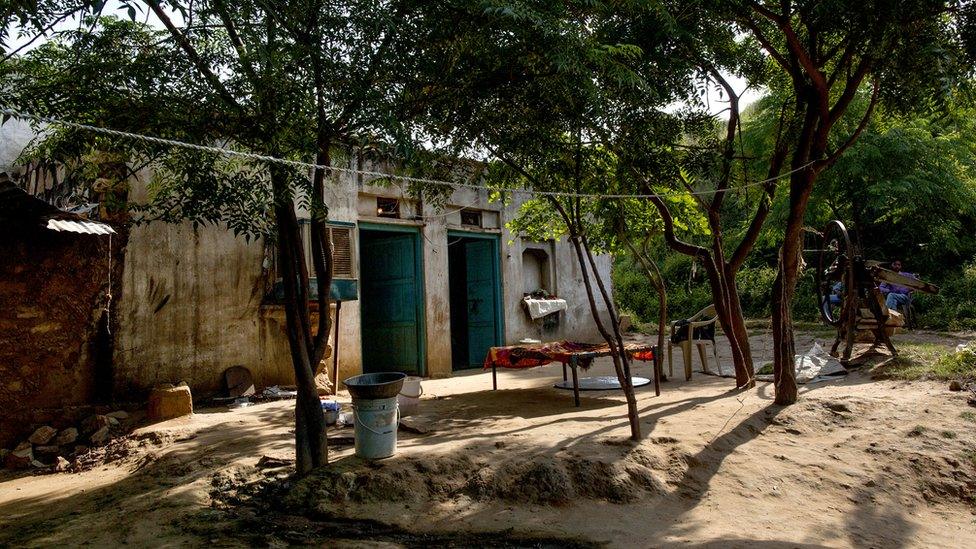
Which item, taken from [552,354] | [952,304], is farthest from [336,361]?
[952,304]

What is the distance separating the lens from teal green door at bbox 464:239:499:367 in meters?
11.8

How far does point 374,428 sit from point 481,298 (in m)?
7.18

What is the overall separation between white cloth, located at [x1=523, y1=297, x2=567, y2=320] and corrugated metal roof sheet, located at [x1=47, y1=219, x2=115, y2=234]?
727cm

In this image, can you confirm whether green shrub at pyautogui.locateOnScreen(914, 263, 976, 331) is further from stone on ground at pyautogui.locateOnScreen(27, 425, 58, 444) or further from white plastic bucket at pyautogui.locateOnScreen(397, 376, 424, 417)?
stone on ground at pyautogui.locateOnScreen(27, 425, 58, 444)

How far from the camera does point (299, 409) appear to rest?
481cm

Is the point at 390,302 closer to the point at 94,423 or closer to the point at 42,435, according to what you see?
the point at 94,423

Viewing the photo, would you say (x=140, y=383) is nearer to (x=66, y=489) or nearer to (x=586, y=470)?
(x=66, y=489)

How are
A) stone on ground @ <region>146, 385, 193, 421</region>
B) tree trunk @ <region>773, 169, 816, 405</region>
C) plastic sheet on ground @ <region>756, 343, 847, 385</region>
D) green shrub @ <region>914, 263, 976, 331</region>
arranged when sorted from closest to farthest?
tree trunk @ <region>773, 169, 816, 405</region>, stone on ground @ <region>146, 385, 193, 421</region>, plastic sheet on ground @ <region>756, 343, 847, 385</region>, green shrub @ <region>914, 263, 976, 331</region>

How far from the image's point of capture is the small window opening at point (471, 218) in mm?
11391

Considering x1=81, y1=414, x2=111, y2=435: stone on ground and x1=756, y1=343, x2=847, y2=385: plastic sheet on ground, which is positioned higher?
x1=756, y1=343, x2=847, y2=385: plastic sheet on ground

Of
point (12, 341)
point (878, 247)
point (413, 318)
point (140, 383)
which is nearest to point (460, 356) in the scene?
point (413, 318)

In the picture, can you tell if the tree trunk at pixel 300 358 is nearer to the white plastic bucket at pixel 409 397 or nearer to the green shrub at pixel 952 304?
the white plastic bucket at pixel 409 397

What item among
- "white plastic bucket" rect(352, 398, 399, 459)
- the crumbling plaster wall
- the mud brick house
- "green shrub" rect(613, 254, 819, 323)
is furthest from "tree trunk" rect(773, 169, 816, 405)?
"green shrub" rect(613, 254, 819, 323)

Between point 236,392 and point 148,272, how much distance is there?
72.4 inches
